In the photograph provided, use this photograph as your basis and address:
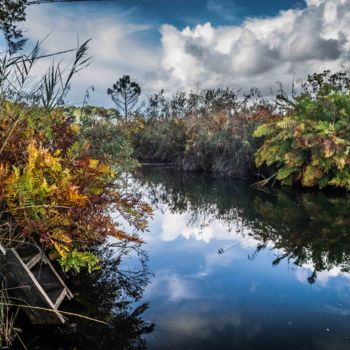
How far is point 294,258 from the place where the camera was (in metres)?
5.48

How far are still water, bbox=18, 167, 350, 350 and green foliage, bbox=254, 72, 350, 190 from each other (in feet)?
8.96

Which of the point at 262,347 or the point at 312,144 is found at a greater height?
the point at 312,144

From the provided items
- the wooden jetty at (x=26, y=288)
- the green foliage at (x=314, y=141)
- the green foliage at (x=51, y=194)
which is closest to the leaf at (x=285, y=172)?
the green foliage at (x=314, y=141)

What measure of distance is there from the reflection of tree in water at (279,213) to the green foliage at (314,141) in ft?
1.90

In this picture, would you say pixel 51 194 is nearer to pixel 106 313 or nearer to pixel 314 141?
pixel 106 313

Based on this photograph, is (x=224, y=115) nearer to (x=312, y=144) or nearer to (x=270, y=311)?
(x=312, y=144)

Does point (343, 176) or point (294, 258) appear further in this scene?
point (343, 176)

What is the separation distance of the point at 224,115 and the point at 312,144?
7150 millimetres

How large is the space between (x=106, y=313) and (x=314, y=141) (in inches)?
351

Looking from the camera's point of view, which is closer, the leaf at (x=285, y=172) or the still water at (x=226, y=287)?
the still water at (x=226, y=287)

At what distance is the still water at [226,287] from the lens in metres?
3.32

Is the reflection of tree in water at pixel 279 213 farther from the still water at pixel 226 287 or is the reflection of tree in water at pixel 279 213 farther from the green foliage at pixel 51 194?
the green foliage at pixel 51 194

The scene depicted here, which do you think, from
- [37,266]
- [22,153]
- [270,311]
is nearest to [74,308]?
[37,266]

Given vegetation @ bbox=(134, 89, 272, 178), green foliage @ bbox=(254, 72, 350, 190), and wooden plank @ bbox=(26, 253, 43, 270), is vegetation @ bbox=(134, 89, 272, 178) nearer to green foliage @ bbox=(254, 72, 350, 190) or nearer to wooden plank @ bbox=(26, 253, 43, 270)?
green foliage @ bbox=(254, 72, 350, 190)
